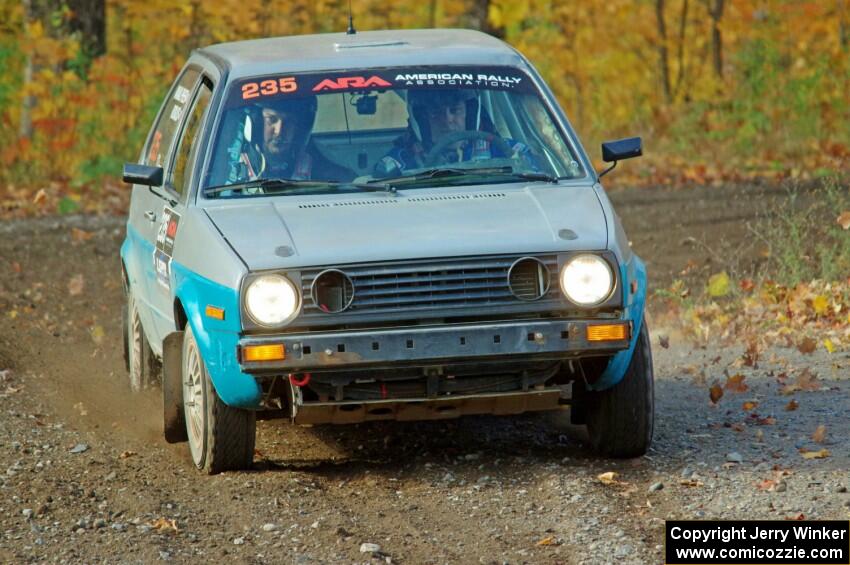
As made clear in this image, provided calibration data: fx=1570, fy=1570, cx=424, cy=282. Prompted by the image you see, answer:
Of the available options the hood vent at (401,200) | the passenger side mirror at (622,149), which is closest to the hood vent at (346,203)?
the hood vent at (401,200)

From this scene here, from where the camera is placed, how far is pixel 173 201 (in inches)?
282

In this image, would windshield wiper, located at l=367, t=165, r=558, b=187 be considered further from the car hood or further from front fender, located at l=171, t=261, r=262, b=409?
front fender, located at l=171, t=261, r=262, b=409

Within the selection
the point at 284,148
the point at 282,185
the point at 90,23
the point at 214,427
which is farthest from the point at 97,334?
the point at 90,23

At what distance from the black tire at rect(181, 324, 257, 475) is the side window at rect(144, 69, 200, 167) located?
1.62m

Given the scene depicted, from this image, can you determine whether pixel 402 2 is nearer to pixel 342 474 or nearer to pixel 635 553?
pixel 342 474

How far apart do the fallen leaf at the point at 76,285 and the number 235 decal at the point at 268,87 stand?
554 centimetres

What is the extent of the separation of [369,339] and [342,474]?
970 millimetres

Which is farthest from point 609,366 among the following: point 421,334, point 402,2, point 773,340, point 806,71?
point 402,2

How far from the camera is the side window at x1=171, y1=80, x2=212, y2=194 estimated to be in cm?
719

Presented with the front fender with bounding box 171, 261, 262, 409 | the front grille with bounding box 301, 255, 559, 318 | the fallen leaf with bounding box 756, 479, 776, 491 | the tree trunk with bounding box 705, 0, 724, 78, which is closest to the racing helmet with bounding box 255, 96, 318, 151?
the front fender with bounding box 171, 261, 262, 409

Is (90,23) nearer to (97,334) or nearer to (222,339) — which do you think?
(97,334)

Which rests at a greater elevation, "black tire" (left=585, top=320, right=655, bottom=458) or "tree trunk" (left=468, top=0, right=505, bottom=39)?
"tree trunk" (left=468, top=0, right=505, bottom=39)

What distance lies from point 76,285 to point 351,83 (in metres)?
5.97

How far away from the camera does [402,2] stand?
71.2 feet
